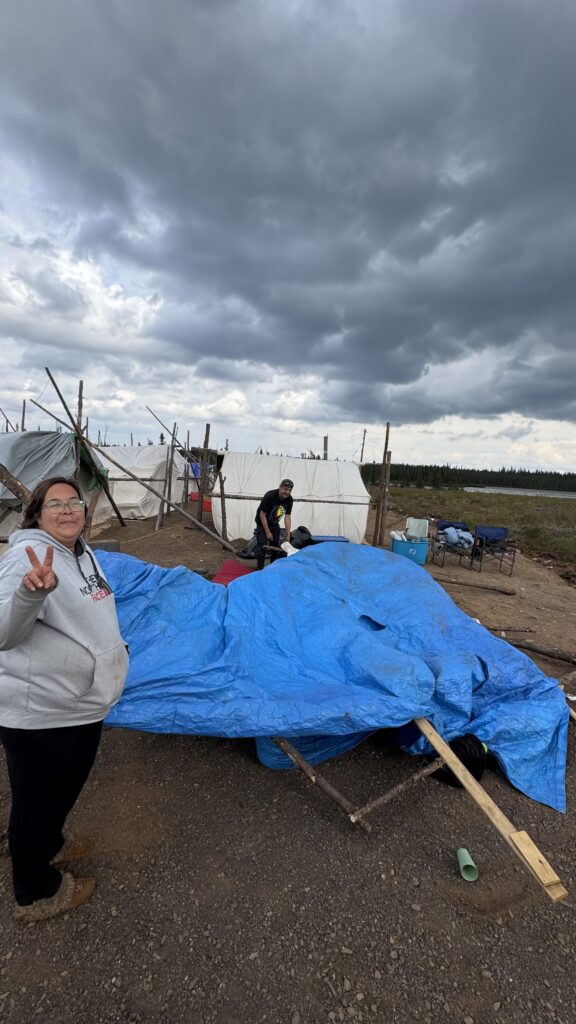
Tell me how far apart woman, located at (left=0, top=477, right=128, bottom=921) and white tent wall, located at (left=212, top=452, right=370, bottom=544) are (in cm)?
1016

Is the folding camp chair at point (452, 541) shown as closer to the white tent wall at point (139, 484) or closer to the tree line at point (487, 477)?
the white tent wall at point (139, 484)

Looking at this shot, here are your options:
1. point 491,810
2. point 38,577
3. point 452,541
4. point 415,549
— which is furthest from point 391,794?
point 452,541

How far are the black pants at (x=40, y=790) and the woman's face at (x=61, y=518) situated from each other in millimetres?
760

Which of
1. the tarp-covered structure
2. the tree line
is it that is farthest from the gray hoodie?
the tree line

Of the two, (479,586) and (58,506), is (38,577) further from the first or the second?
(479,586)

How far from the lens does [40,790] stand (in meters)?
1.73

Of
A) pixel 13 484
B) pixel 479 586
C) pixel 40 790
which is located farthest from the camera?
pixel 479 586

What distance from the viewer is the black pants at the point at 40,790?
1646 millimetres

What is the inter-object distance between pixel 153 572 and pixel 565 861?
12.2 ft

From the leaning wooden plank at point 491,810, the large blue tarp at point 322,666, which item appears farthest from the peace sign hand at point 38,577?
the leaning wooden plank at point 491,810

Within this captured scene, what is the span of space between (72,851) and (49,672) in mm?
1436

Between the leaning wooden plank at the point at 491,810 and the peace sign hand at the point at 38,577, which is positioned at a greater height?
the peace sign hand at the point at 38,577

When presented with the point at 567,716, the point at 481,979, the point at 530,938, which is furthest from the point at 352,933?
the point at 567,716

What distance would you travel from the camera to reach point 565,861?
2510mm
